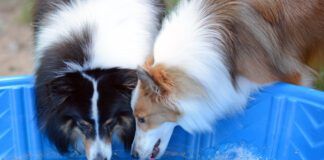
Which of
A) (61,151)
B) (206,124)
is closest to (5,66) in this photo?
(61,151)

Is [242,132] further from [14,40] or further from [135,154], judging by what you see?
[14,40]

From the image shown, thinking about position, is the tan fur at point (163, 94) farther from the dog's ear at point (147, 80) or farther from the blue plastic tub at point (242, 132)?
the blue plastic tub at point (242, 132)

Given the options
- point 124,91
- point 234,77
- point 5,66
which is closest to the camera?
point 124,91

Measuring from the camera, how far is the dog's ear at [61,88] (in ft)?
7.69

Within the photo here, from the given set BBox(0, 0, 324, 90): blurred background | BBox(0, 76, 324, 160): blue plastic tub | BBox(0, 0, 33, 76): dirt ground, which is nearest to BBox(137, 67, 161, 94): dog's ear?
BBox(0, 76, 324, 160): blue plastic tub

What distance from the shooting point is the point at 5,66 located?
447cm

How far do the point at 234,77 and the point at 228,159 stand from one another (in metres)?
0.69

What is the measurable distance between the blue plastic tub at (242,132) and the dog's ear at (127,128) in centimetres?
11

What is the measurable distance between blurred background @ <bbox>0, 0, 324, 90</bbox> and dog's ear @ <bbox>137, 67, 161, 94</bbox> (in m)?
1.95

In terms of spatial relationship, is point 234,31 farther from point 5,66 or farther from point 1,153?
point 5,66

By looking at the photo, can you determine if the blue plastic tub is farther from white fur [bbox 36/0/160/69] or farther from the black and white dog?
white fur [bbox 36/0/160/69]

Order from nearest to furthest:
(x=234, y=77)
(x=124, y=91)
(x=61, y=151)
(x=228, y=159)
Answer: (x=124, y=91)
(x=234, y=77)
(x=61, y=151)
(x=228, y=159)

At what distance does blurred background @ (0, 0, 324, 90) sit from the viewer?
443 centimetres

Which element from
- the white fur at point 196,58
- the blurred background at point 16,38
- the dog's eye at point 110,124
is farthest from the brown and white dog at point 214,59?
the blurred background at point 16,38
